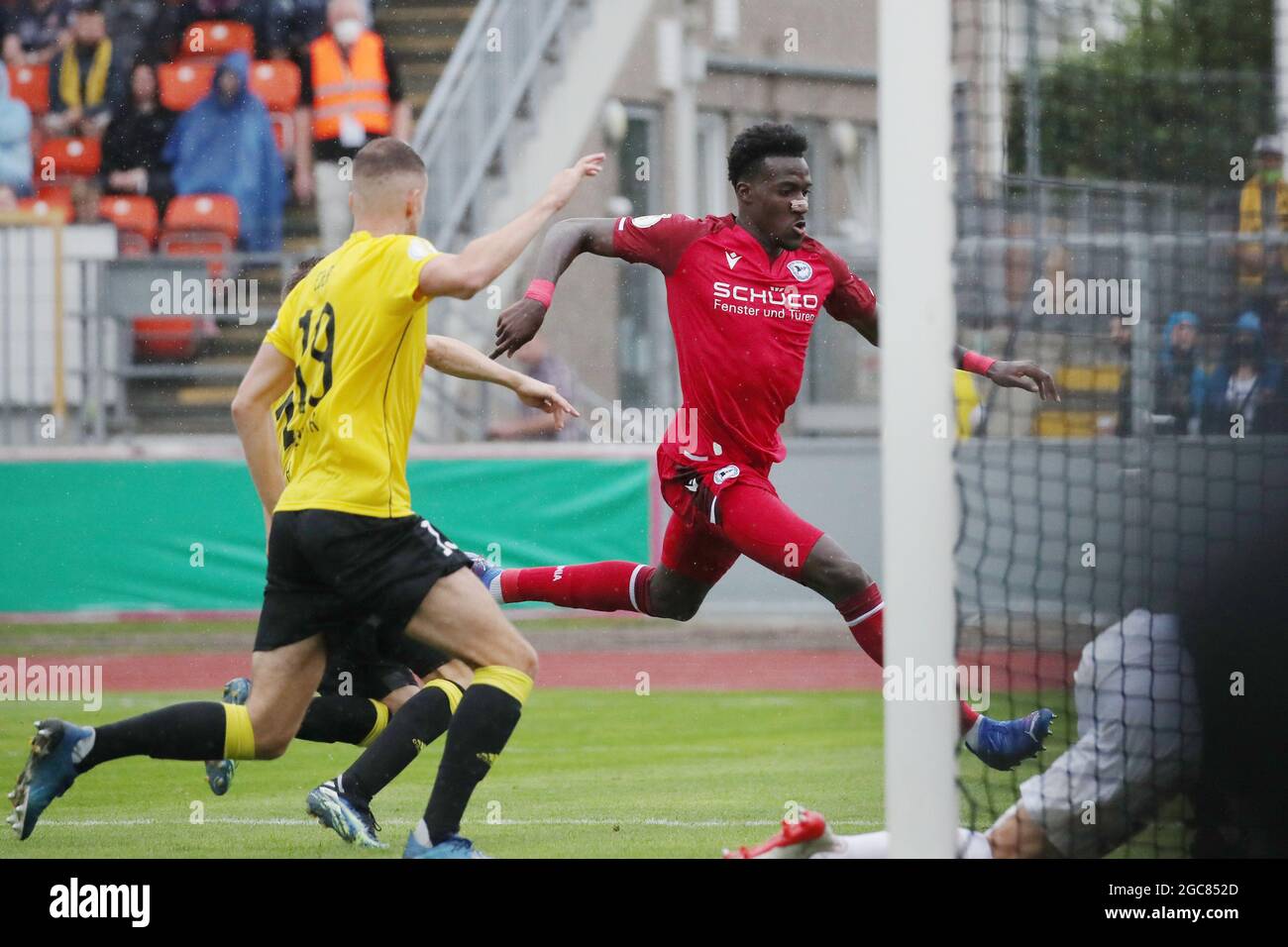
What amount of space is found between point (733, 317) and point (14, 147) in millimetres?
10431

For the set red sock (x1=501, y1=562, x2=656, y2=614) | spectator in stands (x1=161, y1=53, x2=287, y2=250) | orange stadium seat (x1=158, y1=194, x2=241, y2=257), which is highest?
spectator in stands (x1=161, y1=53, x2=287, y2=250)

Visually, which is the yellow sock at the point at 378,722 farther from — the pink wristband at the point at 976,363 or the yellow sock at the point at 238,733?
the pink wristband at the point at 976,363

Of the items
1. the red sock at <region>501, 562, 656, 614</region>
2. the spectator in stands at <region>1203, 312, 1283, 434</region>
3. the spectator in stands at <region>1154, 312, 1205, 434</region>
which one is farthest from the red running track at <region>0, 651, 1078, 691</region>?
the red sock at <region>501, 562, 656, 614</region>

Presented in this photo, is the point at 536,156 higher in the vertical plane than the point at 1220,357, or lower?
higher

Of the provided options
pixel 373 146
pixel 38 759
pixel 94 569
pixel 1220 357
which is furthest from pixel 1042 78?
pixel 38 759

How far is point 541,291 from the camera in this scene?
6301 millimetres

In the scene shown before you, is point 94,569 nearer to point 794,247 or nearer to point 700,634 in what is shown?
point 700,634

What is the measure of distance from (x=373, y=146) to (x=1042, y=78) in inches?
364

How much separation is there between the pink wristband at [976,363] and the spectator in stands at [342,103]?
8.74m

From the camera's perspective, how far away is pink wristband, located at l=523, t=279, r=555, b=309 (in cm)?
617

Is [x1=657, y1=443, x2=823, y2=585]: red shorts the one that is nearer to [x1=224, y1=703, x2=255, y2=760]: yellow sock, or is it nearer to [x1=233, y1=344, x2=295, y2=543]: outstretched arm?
[x1=233, y1=344, x2=295, y2=543]: outstretched arm

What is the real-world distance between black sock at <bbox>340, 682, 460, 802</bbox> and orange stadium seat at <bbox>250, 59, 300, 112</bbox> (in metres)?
10.3

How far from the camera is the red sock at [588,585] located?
738 centimetres
